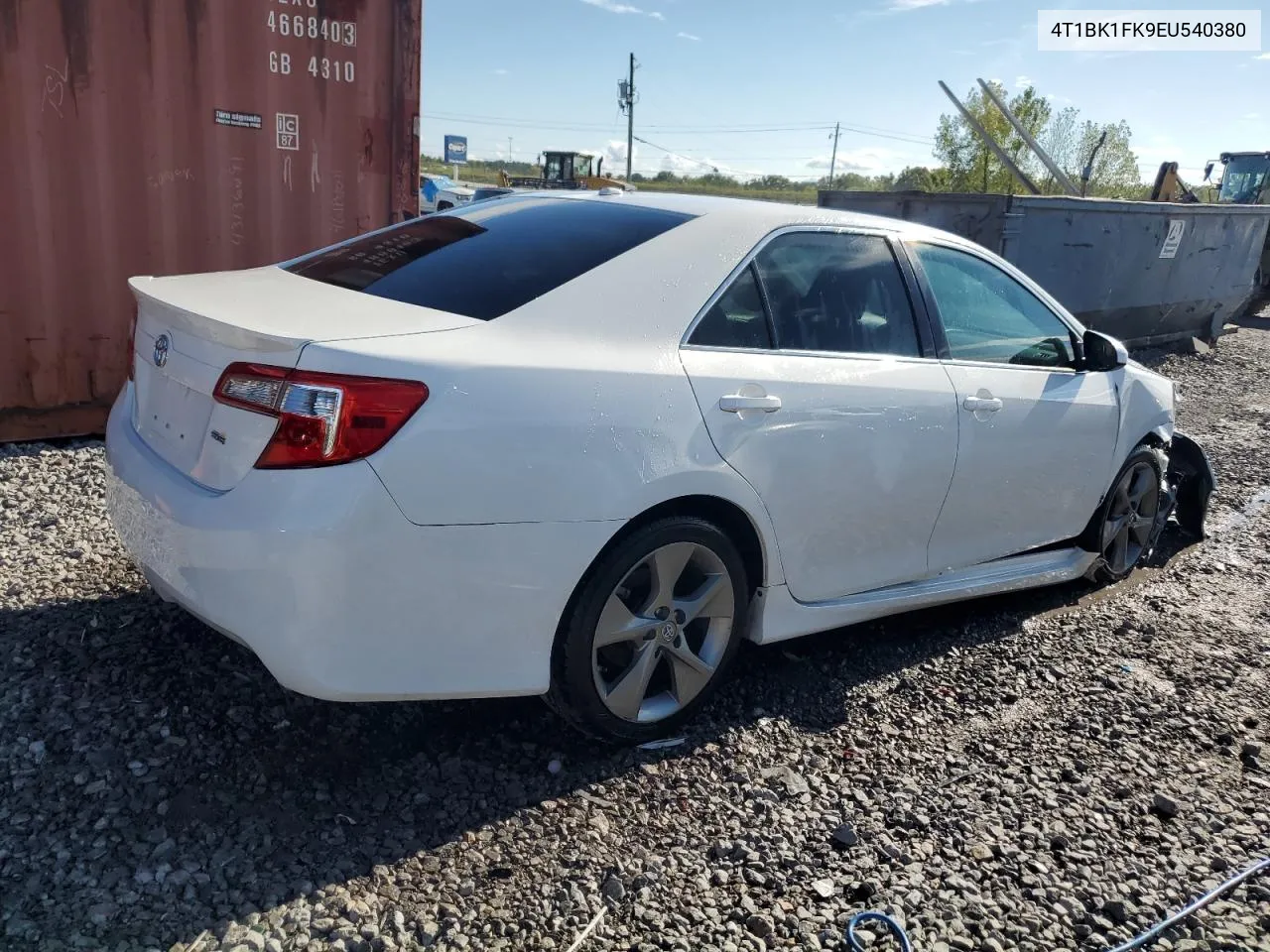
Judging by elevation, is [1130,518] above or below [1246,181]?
below

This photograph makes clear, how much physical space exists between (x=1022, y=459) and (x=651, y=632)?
183cm

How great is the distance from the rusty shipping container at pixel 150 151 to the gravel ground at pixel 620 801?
82.8 inches

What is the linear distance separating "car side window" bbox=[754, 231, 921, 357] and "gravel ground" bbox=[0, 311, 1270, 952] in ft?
4.01

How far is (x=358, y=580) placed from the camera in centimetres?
242

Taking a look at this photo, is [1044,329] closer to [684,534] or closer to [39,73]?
[684,534]

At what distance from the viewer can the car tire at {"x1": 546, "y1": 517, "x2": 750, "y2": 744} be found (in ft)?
9.25

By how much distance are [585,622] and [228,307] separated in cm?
128

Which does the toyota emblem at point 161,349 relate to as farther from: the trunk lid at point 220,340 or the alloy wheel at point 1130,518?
the alloy wheel at point 1130,518

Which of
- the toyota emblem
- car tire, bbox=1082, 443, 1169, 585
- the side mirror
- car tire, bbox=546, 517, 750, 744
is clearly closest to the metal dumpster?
car tire, bbox=1082, 443, 1169, 585

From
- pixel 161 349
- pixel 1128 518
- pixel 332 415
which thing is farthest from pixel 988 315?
pixel 161 349

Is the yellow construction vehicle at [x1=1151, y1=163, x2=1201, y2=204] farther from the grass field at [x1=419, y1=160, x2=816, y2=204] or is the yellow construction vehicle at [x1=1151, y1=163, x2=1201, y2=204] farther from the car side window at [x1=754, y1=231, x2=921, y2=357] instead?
the grass field at [x1=419, y1=160, x2=816, y2=204]

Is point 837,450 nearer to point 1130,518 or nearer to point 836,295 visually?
point 836,295

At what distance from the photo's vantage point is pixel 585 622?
280 cm

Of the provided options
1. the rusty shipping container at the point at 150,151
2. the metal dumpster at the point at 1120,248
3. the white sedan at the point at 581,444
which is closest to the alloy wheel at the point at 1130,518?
the white sedan at the point at 581,444
